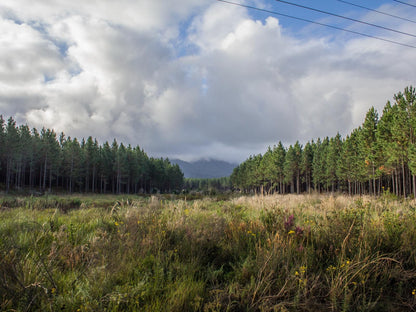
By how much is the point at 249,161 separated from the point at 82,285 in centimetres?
9564

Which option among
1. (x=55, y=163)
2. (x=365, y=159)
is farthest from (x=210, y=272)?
(x=55, y=163)

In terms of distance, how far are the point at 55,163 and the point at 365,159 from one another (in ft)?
227

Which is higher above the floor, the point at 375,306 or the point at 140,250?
the point at 140,250

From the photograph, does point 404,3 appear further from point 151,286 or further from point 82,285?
point 82,285

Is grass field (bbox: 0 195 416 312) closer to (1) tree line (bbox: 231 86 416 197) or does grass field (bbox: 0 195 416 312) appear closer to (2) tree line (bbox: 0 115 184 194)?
(1) tree line (bbox: 231 86 416 197)

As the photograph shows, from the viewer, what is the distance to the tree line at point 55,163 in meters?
48.1

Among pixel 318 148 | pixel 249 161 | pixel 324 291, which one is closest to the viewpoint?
pixel 324 291

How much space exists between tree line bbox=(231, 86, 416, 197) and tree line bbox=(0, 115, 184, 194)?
4077cm

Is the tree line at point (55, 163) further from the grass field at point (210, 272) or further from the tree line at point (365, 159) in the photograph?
the grass field at point (210, 272)

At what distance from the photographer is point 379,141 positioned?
117ft

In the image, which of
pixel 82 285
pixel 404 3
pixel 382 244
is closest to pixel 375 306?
pixel 382 244

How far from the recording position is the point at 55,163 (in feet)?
184

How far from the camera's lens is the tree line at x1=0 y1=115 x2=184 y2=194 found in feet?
158

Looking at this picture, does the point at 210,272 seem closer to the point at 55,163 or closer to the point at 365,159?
the point at 365,159
